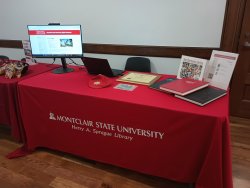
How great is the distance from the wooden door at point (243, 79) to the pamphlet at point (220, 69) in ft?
3.79

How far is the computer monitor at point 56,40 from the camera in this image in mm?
1902

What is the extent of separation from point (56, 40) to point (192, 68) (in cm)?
121

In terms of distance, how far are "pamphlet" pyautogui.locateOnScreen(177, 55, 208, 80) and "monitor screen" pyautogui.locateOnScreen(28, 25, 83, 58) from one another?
3.04 feet

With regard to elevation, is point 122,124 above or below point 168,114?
below

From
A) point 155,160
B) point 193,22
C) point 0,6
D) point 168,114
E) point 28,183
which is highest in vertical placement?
point 0,6

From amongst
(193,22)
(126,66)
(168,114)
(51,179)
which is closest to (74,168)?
(51,179)

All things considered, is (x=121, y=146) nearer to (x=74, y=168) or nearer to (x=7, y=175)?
(x=74, y=168)

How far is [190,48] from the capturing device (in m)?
2.61

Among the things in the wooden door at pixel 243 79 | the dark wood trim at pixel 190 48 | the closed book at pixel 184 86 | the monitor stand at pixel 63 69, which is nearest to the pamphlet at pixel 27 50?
the monitor stand at pixel 63 69

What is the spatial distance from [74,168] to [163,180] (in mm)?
767

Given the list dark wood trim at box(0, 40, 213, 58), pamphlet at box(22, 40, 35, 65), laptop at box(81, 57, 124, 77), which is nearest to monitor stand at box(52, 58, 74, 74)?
laptop at box(81, 57, 124, 77)

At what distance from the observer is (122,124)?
152 cm

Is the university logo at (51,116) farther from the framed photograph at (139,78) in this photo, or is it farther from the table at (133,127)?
the framed photograph at (139,78)

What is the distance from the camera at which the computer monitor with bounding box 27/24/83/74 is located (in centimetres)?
190
